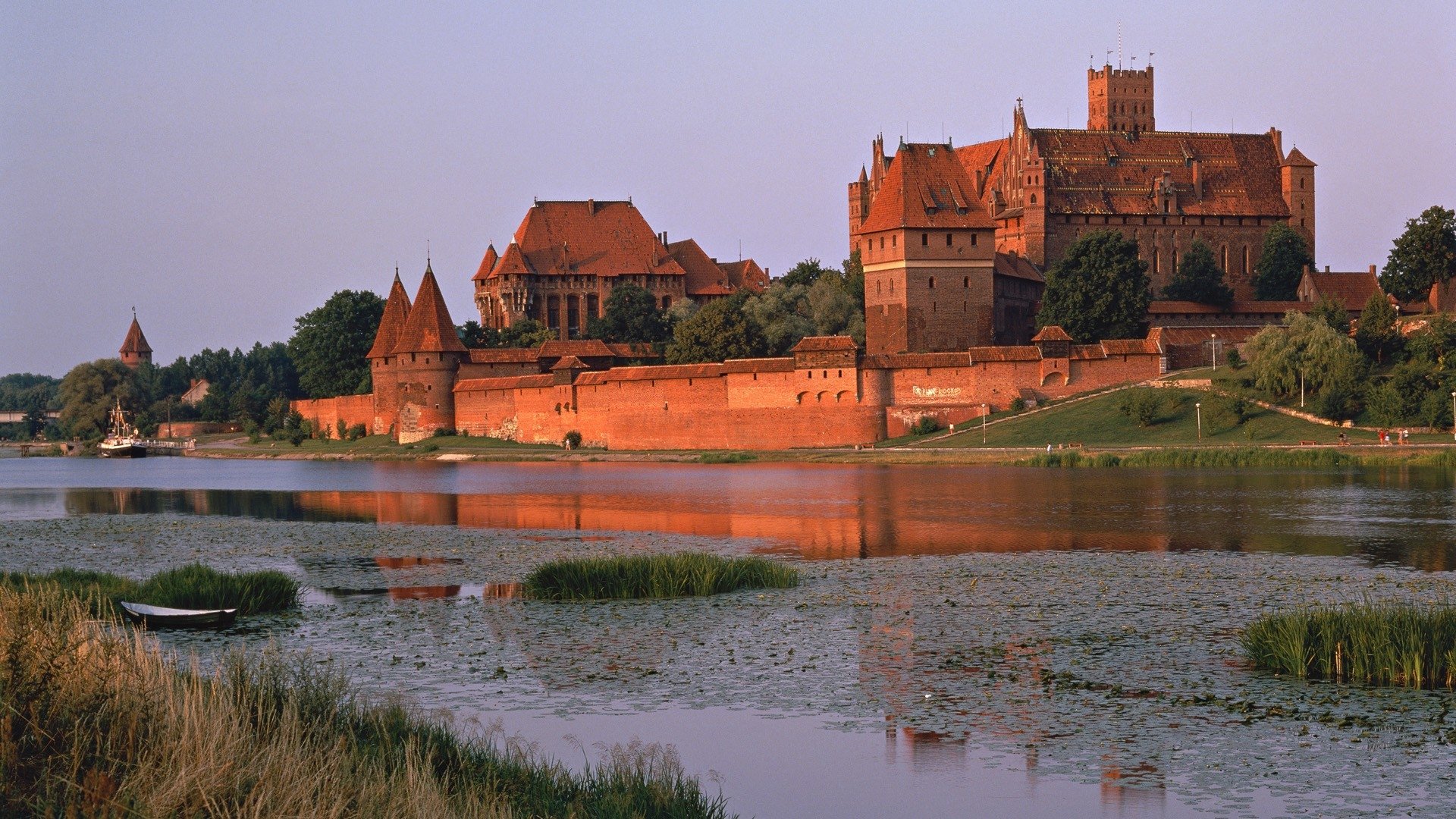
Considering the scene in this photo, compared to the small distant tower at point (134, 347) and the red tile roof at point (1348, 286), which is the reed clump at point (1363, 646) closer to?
the red tile roof at point (1348, 286)

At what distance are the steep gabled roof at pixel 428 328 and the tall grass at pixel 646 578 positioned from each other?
41.6m

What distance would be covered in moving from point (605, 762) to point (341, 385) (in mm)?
57925

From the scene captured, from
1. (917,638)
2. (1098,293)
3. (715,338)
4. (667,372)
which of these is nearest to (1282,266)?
(1098,293)

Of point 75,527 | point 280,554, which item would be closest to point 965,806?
point 280,554

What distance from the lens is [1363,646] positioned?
9.39 meters

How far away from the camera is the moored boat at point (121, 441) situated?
6756 cm

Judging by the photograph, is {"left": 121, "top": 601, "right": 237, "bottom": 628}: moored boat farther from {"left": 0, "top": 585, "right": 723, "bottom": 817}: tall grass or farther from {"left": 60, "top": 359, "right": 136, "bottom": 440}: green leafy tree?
{"left": 60, "top": 359, "right": 136, "bottom": 440}: green leafy tree

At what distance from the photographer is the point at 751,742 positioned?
8609 mm

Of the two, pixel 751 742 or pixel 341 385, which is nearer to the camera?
pixel 751 742

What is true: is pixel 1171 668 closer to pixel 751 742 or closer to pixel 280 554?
pixel 751 742

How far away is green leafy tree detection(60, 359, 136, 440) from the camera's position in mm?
75562

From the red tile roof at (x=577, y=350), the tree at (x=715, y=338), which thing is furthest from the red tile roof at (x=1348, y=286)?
the red tile roof at (x=577, y=350)

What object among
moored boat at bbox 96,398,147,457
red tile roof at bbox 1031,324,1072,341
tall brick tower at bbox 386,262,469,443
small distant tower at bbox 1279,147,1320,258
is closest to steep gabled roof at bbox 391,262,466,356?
tall brick tower at bbox 386,262,469,443

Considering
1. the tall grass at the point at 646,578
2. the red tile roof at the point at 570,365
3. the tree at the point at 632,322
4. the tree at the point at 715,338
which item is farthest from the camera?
the tree at the point at 632,322
